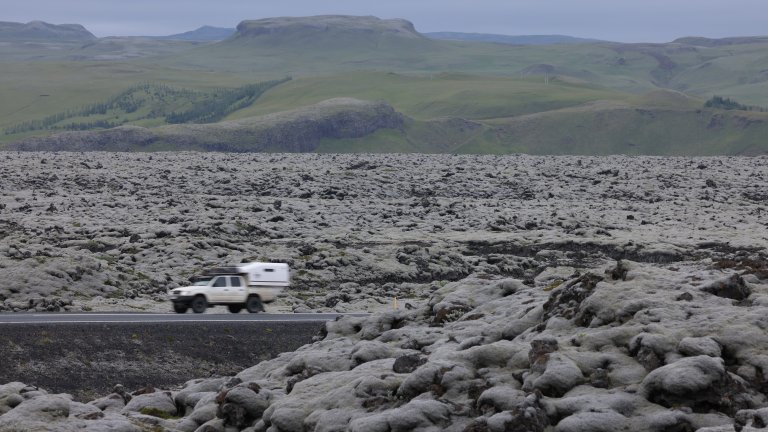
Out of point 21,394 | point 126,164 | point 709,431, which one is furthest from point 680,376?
point 126,164

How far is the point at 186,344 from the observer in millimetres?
37594

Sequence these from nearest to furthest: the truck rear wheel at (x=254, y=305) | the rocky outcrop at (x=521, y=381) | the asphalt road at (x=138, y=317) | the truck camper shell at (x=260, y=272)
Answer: the rocky outcrop at (x=521, y=381) < the asphalt road at (x=138, y=317) < the truck camper shell at (x=260, y=272) < the truck rear wheel at (x=254, y=305)

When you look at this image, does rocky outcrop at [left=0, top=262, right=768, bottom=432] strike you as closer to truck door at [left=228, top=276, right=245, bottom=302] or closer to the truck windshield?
the truck windshield

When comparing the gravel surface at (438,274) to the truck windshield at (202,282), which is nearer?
the gravel surface at (438,274)

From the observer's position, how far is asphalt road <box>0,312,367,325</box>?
129 feet

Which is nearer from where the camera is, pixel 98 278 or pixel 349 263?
pixel 98 278

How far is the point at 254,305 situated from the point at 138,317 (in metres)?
6.15

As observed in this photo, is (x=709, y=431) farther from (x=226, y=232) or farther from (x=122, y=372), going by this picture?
(x=226, y=232)

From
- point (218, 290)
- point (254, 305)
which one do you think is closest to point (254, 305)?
point (254, 305)

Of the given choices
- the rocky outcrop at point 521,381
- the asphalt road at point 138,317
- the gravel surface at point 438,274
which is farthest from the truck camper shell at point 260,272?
the rocky outcrop at point 521,381

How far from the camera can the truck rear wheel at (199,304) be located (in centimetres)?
4425

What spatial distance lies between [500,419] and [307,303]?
101 feet

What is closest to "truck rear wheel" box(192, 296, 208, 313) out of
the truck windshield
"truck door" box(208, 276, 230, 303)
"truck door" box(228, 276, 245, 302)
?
"truck door" box(208, 276, 230, 303)

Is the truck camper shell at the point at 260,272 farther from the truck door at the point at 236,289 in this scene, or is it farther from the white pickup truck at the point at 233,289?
the truck door at the point at 236,289
